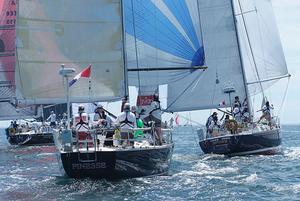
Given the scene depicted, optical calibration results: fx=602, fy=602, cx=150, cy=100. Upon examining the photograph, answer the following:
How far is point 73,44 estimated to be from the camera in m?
20.8

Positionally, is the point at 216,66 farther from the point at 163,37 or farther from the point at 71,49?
the point at 71,49

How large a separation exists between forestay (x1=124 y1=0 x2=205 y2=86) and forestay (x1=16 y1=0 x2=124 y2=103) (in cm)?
311

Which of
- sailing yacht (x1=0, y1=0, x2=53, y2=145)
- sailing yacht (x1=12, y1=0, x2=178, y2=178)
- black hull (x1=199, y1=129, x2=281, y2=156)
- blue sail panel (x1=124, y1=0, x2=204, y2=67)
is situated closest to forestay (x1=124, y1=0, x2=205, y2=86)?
blue sail panel (x1=124, y1=0, x2=204, y2=67)

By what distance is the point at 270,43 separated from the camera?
34.8 metres

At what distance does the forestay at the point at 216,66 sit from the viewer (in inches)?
1363

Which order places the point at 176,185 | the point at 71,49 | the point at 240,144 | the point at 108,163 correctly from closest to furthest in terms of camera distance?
the point at 108,163
the point at 176,185
the point at 71,49
the point at 240,144

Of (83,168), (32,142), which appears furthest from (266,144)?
(32,142)

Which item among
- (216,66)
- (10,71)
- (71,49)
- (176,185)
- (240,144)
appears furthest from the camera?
(10,71)

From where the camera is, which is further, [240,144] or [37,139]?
[37,139]

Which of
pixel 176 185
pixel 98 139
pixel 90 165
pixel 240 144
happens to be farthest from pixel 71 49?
pixel 240 144

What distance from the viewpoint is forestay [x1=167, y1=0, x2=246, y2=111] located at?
1363 inches

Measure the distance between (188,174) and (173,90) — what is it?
14.9 meters

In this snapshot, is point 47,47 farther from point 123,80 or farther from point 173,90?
point 173,90

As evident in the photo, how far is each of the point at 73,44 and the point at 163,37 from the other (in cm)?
482
